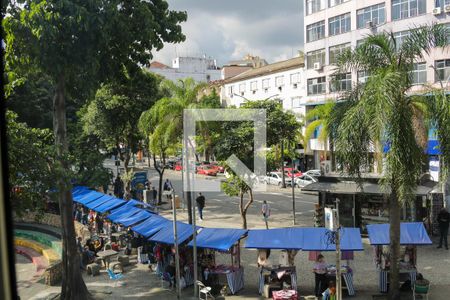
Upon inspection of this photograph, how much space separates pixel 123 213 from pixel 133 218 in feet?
4.49

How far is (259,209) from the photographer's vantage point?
27.9 meters

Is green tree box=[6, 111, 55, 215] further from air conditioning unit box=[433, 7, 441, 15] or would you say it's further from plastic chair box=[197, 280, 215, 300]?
air conditioning unit box=[433, 7, 441, 15]

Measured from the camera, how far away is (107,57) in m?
14.0

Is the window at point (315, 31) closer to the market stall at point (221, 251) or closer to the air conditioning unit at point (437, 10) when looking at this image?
the air conditioning unit at point (437, 10)

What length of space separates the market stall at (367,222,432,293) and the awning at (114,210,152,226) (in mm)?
8352

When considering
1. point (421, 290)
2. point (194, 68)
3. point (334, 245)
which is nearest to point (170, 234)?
point (334, 245)

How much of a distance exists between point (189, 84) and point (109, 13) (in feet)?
31.1

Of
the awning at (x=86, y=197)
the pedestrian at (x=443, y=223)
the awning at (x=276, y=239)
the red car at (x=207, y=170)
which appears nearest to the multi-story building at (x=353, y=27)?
the red car at (x=207, y=170)

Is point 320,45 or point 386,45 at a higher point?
point 320,45

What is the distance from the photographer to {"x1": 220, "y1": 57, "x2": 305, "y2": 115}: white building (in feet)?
157

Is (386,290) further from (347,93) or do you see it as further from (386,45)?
(386,45)

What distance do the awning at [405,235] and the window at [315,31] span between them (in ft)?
98.9

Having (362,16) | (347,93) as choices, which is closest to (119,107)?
(347,93)

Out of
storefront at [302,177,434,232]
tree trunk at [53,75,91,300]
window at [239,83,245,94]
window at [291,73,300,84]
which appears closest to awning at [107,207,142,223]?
tree trunk at [53,75,91,300]
